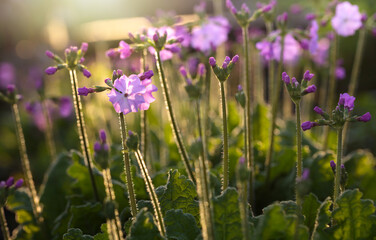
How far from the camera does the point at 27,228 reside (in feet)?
9.03

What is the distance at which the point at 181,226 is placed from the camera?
2.00 meters

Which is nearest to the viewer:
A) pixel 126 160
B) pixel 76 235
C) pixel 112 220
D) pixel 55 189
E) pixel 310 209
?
pixel 112 220

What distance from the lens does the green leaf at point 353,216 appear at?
1.95 metres

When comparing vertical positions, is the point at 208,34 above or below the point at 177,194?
above

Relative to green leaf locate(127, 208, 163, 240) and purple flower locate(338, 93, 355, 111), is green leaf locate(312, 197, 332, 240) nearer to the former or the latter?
purple flower locate(338, 93, 355, 111)

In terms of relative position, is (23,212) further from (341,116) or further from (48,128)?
(341,116)

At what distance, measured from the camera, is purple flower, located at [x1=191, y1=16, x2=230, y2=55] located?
3066 mm

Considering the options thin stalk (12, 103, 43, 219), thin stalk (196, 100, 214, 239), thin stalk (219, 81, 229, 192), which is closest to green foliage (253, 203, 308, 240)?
thin stalk (196, 100, 214, 239)

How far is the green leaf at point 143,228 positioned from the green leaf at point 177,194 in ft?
1.03

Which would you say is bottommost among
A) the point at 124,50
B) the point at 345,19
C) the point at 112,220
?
the point at 112,220

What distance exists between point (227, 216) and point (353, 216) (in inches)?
22.6

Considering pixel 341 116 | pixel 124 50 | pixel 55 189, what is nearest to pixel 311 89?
pixel 341 116

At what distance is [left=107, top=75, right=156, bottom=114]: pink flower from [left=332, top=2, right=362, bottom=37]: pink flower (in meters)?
1.49

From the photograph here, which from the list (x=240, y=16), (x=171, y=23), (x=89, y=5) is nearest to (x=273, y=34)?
(x=240, y=16)
